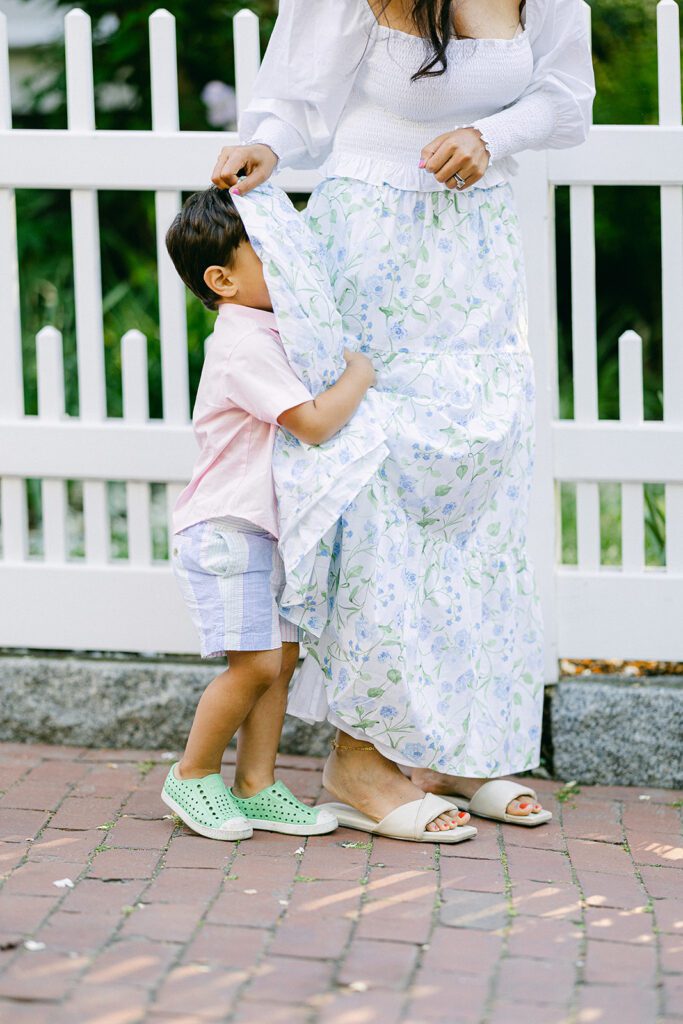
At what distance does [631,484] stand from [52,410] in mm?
1459

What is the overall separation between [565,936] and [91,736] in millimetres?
1512

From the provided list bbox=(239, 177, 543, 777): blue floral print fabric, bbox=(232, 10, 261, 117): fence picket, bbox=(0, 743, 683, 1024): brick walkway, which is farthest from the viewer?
bbox=(232, 10, 261, 117): fence picket

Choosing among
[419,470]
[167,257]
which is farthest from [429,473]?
[167,257]

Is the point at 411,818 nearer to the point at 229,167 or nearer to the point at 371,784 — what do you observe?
the point at 371,784

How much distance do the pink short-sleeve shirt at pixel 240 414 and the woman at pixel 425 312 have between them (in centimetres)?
20

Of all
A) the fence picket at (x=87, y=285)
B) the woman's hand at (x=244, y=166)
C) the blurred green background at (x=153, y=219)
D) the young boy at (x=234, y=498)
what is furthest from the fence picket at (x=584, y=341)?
the blurred green background at (x=153, y=219)

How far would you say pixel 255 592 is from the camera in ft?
8.98

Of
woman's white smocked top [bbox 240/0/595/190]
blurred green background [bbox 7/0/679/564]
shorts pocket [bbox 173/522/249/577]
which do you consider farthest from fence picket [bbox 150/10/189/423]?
blurred green background [bbox 7/0/679/564]

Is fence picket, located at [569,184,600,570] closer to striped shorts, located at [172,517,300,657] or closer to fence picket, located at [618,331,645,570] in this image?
fence picket, located at [618,331,645,570]

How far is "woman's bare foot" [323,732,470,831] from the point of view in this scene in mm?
2850

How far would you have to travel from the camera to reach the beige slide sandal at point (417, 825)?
2799 millimetres

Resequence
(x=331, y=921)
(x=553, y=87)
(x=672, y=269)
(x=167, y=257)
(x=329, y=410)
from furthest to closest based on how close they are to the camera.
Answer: (x=167, y=257), (x=672, y=269), (x=553, y=87), (x=329, y=410), (x=331, y=921)

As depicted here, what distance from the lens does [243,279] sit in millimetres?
2682

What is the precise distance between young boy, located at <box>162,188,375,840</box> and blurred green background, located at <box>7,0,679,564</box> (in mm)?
2139
